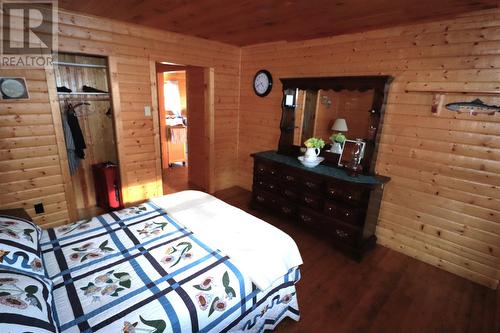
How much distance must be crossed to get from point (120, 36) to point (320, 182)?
9.43ft

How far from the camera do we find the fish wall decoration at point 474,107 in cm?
208

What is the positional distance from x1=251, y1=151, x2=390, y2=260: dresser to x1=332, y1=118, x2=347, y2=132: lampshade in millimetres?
492

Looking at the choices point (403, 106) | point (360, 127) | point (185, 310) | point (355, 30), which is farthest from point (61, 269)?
point (355, 30)

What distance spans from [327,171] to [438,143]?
3.53ft

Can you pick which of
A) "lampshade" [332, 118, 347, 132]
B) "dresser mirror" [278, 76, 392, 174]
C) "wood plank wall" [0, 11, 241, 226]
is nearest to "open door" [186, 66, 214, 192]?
"wood plank wall" [0, 11, 241, 226]

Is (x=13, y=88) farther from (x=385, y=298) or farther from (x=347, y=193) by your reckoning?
(x=385, y=298)

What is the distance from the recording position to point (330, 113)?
304 cm

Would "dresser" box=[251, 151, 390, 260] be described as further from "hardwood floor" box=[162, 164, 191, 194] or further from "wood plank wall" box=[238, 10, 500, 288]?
"hardwood floor" box=[162, 164, 191, 194]

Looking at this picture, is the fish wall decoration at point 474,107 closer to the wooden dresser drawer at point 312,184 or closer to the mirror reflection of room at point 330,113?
the mirror reflection of room at point 330,113

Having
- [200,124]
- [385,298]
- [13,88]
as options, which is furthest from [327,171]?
[13,88]

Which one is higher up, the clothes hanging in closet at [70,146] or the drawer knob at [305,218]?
the clothes hanging in closet at [70,146]

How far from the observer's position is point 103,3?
2.26 metres

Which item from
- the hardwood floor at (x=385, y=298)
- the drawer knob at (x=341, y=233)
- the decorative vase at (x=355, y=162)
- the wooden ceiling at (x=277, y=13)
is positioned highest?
the wooden ceiling at (x=277, y=13)

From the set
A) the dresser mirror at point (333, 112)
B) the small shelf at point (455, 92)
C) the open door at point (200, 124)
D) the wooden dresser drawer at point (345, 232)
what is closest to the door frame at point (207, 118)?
the open door at point (200, 124)
